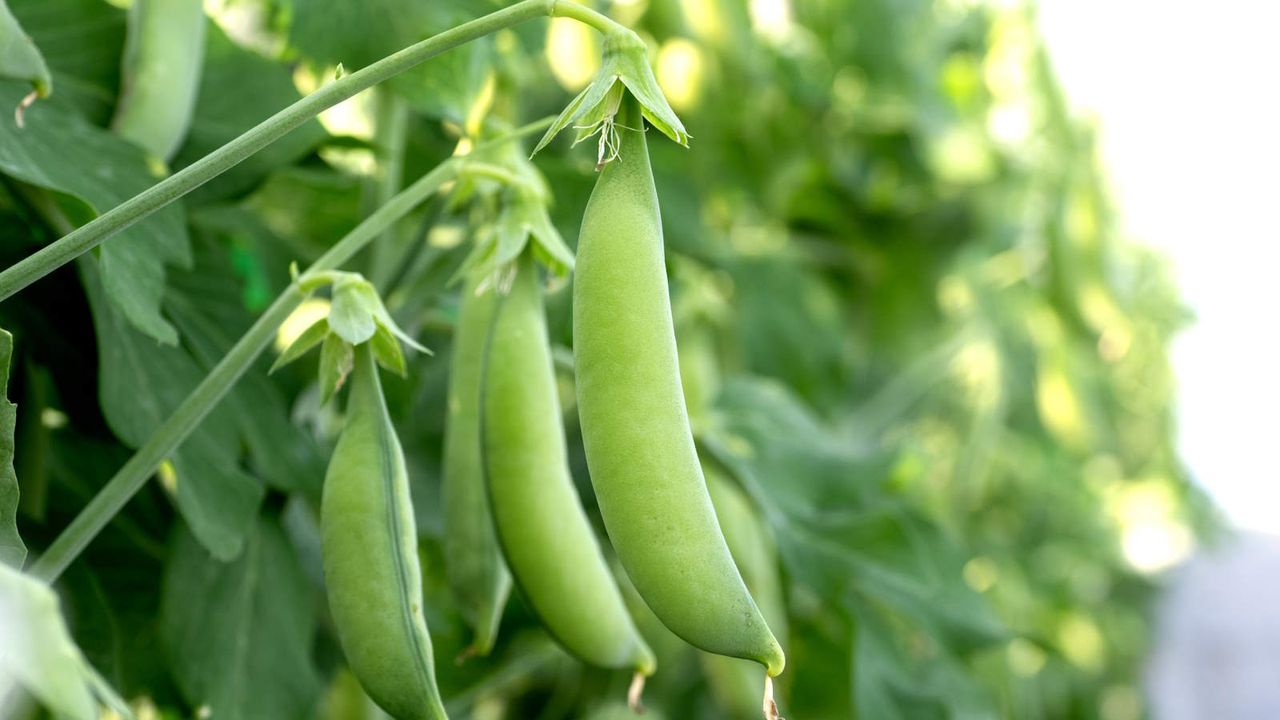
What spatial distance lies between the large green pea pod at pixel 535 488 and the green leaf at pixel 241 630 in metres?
0.20

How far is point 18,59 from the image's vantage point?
17.6 inches

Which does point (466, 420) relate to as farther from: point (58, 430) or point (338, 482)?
point (58, 430)

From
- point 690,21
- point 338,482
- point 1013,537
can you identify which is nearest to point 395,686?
point 338,482

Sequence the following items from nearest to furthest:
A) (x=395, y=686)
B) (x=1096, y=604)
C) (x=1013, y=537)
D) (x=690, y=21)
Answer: (x=395, y=686) → (x=690, y=21) → (x=1013, y=537) → (x=1096, y=604)

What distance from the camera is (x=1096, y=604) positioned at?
252cm

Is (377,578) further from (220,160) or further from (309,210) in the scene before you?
(309,210)

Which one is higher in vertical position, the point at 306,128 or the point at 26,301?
the point at 306,128

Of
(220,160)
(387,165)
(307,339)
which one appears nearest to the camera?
(220,160)

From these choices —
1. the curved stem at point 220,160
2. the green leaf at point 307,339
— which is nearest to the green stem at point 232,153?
the curved stem at point 220,160

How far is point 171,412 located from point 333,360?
0.14 metres

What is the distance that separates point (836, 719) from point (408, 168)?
23.4 inches

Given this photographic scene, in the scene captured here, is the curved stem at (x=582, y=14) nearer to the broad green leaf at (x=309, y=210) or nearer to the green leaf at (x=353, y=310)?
the green leaf at (x=353, y=310)

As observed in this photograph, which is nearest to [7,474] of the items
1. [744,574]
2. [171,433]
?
[171,433]

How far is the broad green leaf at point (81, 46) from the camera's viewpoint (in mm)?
628
